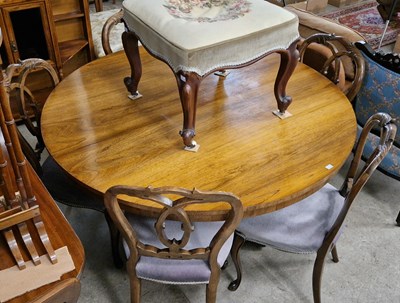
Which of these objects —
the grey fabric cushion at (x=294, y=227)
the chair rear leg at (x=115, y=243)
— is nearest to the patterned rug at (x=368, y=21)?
the grey fabric cushion at (x=294, y=227)

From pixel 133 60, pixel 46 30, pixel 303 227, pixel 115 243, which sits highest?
pixel 133 60

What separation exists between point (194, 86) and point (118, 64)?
2.44ft

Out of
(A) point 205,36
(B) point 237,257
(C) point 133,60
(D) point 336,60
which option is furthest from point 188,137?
(D) point 336,60

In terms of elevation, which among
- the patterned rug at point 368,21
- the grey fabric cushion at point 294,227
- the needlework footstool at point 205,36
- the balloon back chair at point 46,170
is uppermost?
the needlework footstool at point 205,36

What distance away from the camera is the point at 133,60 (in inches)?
64.9

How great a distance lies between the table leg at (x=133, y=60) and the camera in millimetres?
1619

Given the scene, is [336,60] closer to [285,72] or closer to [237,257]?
[285,72]

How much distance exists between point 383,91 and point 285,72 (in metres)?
0.70

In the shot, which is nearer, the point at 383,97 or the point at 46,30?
the point at 383,97

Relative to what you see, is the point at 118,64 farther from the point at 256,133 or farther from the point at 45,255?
the point at 45,255

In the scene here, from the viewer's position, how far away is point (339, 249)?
195 centimetres

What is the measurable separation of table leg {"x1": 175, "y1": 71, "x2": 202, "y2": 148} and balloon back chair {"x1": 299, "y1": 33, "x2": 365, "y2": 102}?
847mm

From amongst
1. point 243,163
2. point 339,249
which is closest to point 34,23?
point 243,163

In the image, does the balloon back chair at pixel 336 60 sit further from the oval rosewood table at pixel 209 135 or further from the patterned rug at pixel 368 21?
the patterned rug at pixel 368 21
